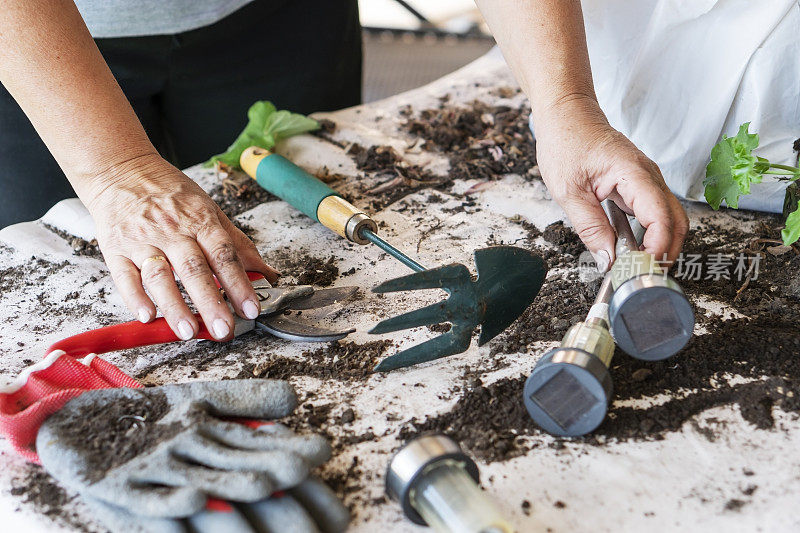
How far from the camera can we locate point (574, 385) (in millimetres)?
1072

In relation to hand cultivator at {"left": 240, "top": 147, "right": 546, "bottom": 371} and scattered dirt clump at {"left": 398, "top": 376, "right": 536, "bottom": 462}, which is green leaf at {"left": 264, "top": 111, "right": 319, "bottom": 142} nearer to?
hand cultivator at {"left": 240, "top": 147, "right": 546, "bottom": 371}

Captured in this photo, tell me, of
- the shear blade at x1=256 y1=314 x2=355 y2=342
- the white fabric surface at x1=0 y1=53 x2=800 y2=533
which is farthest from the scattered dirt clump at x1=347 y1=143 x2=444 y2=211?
the shear blade at x1=256 y1=314 x2=355 y2=342

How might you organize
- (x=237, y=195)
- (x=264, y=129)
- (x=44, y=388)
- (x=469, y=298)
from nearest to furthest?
(x=44, y=388) → (x=469, y=298) → (x=237, y=195) → (x=264, y=129)

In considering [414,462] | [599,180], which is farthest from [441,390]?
[599,180]

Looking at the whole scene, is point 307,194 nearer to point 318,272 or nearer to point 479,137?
point 318,272

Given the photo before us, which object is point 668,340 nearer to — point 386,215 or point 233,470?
point 233,470

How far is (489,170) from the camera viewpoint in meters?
1.97

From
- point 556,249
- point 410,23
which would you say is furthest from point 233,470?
point 410,23

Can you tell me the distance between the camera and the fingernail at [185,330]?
1.29 meters

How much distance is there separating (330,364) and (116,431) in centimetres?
39

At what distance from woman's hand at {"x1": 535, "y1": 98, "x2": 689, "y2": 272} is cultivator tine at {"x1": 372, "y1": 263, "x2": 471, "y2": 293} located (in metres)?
0.33

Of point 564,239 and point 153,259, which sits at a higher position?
point 153,259

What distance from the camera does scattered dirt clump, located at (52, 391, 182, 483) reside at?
1031 mm

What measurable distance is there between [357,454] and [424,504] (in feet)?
0.67
